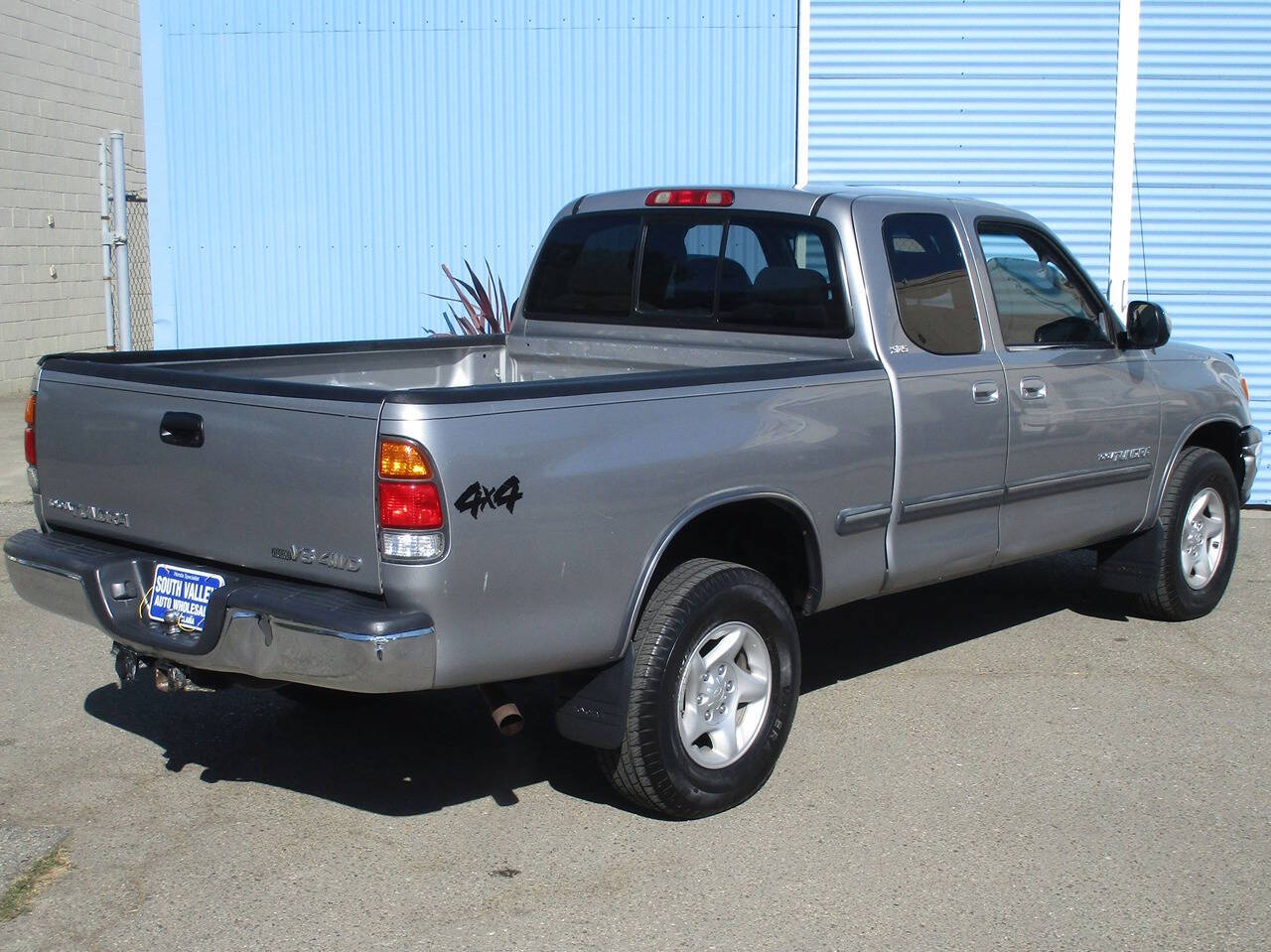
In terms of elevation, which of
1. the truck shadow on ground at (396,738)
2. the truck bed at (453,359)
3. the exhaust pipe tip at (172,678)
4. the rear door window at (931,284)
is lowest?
the truck shadow on ground at (396,738)

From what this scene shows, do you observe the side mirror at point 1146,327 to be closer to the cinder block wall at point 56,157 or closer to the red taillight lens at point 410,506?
the red taillight lens at point 410,506

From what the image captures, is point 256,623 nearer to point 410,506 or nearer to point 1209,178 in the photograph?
point 410,506

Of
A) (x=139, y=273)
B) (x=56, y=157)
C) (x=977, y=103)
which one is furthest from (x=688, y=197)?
(x=139, y=273)

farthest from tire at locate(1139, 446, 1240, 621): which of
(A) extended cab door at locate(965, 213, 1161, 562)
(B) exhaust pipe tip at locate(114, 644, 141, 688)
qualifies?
(B) exhaust pipe tip at locate(114, 644, 141, 688)

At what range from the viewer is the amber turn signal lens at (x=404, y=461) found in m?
3.71

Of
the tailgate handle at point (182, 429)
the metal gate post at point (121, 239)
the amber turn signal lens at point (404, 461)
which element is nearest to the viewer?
the amber turn signal lens at point (404, 461)

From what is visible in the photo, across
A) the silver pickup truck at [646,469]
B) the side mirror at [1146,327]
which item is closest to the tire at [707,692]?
the silver pickup truck at [646,469]

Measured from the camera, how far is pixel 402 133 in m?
10.2

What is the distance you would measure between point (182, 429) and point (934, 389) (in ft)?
8.62

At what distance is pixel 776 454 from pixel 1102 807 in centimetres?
158

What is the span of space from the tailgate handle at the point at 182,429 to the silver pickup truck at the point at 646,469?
0.04 ft

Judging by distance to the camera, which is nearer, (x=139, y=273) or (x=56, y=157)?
(x=56, y=157)

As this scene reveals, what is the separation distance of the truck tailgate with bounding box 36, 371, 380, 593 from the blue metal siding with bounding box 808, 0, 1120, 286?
662cm

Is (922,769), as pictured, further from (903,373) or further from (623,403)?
(623,403)
